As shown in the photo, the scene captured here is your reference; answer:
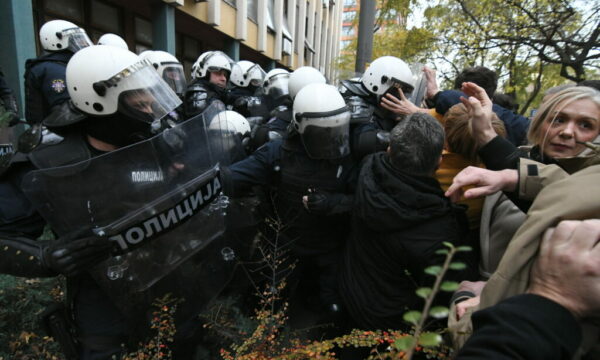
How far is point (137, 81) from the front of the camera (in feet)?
A: 5.24

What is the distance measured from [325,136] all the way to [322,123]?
0.09 meters

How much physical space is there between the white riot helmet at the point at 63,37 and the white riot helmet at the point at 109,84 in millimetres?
3090

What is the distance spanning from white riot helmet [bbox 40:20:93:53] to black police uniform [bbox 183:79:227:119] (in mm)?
1295

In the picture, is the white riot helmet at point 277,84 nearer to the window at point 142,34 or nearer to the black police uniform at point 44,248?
the black police uniform at point 44,248

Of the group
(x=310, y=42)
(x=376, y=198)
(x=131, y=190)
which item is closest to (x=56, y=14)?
(x=131, y=190)

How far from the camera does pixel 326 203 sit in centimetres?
211

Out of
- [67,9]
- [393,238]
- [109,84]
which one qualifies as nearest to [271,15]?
[67,9]

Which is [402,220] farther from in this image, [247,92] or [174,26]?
[174,26]

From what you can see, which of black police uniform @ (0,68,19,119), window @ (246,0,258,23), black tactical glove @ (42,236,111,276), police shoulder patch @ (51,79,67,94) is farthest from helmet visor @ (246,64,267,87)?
window @ (246,0,258,23)

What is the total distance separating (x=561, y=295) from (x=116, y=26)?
10.5m

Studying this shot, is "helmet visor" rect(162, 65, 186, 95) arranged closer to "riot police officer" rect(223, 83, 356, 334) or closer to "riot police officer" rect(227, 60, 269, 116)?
"riot police officer" rect(227, 60, 269, 116)

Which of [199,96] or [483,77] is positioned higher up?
[483,77]

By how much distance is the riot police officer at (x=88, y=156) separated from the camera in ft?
4.26

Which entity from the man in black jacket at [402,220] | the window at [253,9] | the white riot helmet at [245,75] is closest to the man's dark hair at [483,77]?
the man in black jacket at [402,220]
